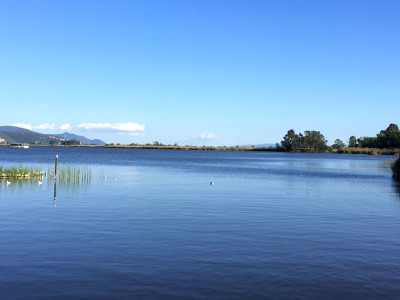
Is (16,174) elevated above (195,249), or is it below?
above

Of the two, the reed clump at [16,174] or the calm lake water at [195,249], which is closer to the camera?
the calm lake water at [195,249]

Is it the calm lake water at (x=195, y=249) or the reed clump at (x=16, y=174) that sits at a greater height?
the reed clump at (x=16, y=174)

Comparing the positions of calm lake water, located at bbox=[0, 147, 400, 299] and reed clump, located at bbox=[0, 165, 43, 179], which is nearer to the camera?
calm lake water, located at bbox=[0, 147, 400, 299]

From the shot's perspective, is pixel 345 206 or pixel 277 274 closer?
pixel 277 274

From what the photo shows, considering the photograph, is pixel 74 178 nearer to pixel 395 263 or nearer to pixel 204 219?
pixel 204 219

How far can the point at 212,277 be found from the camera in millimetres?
14109

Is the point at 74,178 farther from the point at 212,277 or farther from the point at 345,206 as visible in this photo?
the point at 212,277

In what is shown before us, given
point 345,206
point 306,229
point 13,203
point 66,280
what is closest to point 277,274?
point 66,280

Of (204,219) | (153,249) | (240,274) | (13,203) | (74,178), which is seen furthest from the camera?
(74,178)

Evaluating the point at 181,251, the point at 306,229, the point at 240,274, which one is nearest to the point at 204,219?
the point at 306,229

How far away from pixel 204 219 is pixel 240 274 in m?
11.0

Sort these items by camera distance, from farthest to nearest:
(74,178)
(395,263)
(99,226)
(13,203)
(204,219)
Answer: (74,178) < (13,203) < (204,219) < (99,226) < (395,263)

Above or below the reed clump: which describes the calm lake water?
below

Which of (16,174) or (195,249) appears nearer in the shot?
(195,249)
